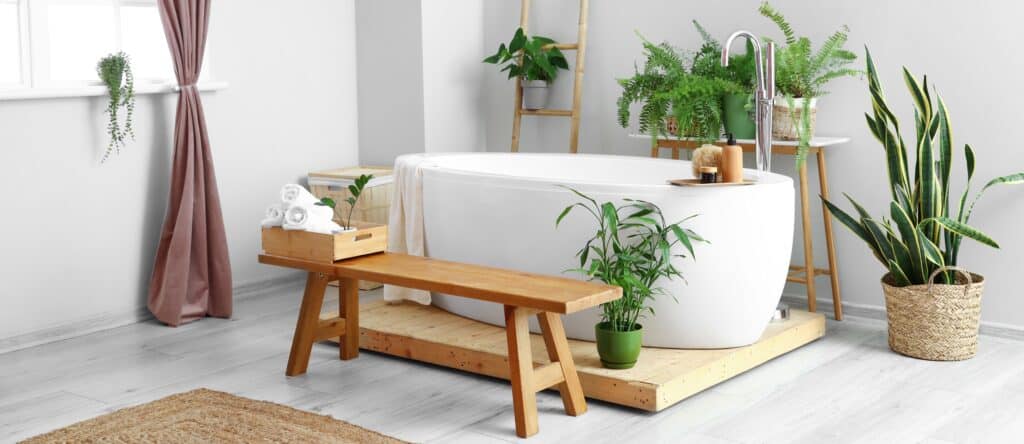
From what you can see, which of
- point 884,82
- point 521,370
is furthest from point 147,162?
point 884,82

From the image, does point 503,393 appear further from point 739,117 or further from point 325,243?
point 739,117

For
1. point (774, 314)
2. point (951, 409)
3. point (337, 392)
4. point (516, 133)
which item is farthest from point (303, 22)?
point (951, 409)

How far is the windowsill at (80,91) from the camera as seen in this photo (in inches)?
145

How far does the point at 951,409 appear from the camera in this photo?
3053 mm

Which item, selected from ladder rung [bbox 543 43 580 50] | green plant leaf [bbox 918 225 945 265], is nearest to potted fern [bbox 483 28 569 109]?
ladder rung [bbox 543 43 580 50]

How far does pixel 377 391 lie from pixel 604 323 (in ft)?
2.35

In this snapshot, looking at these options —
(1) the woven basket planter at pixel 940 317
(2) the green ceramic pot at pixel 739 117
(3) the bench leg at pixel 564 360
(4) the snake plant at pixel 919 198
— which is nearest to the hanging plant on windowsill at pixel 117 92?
(3) the bench leg at pixel 564 360

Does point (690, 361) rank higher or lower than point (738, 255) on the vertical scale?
lower

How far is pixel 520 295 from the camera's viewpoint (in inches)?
108

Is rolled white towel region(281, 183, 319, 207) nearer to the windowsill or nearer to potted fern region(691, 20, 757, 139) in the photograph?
the windowsill

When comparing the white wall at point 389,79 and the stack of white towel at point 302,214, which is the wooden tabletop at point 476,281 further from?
the white wall at point 389,79

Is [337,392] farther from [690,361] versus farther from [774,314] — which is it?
[774,314]

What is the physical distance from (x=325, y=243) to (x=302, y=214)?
13 centimetres

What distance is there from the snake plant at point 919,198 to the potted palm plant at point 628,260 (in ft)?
2.63
